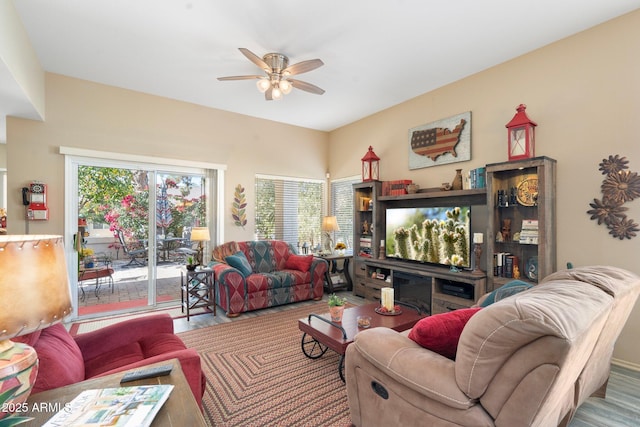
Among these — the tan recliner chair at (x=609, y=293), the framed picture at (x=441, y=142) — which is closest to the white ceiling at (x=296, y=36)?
the framed picture at (x=441, y=142)

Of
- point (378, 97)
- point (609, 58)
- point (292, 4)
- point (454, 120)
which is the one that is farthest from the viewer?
point (378, 97)

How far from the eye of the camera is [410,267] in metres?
3.93

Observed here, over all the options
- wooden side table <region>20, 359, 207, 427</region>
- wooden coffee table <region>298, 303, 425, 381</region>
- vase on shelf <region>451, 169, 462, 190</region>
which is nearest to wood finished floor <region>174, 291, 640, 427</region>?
wooden coffee table <region>298, 303, 425, 381</region>

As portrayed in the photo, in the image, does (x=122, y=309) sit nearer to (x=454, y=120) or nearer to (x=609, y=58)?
(x=454, y=120)

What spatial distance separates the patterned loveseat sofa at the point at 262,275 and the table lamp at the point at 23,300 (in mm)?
3123

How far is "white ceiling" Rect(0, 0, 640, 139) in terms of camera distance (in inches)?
99.2

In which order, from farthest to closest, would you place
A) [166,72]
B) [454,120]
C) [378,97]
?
[378,97] → [454,120] → [166,72]

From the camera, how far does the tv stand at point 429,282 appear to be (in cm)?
333

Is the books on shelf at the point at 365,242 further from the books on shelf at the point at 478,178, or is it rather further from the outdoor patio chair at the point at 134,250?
the outdoor patio chair at the point at 134,250

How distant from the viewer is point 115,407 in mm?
980

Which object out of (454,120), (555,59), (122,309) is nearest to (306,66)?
(454,120)

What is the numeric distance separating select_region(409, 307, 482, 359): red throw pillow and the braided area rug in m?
0.83

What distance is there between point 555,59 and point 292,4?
266 cm

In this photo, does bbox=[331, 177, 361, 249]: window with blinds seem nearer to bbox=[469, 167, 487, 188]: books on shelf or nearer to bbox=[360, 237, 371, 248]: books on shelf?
bbox=[360, 237, 371, 248]: books on shelf
